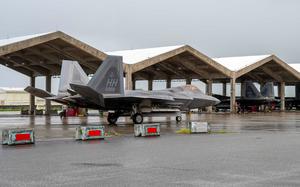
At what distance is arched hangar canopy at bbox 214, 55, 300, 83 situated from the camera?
171ft

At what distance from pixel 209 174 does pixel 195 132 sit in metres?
12.1

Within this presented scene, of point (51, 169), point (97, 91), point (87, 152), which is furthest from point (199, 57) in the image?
point (51, 169)

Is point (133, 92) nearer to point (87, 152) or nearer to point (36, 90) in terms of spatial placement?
point (36, 90)

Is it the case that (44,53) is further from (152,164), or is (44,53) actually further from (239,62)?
(152,164)

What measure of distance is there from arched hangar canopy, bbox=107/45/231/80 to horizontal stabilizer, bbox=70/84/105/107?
14050 mm

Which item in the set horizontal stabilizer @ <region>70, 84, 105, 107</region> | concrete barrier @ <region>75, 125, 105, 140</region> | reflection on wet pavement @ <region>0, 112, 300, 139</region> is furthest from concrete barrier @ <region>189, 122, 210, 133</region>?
horizontal stabilizer @ <region>70, 84, 105, 107</region>

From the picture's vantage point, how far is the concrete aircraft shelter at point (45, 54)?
115 feet

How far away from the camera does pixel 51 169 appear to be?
10.3 meters

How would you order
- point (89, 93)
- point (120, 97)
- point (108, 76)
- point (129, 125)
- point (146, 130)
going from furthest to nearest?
1. point (129, 125)
2. point (120, 97)
3. point (108, 76)
4. point (89, 93)
5. point (146, 130)

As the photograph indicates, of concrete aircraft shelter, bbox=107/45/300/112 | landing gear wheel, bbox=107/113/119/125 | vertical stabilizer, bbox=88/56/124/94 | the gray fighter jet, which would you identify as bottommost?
landing gear wheel, bbox=107/113/119/125

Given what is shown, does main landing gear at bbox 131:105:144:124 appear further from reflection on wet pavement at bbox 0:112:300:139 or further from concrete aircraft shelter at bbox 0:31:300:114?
concrete aircraft shelter at bbox 0:31:300:114

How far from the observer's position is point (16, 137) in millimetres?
16016

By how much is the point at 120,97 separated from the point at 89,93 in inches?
112

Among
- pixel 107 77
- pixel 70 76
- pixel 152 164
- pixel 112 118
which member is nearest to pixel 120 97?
pixel 107 77
